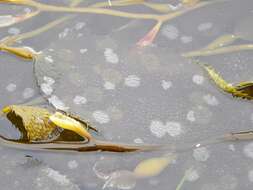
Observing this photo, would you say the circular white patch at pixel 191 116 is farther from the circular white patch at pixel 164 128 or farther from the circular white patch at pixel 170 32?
the circular white patch at pixel 170 32

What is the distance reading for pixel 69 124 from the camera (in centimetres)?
108

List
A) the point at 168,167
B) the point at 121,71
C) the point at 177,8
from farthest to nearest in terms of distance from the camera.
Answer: the point at 177,8, the point at 121,71, the point at 168,167

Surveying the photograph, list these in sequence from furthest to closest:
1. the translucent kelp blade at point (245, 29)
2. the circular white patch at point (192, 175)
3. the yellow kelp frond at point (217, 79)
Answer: the translucent kelp blade at point (245, 29) < the yellow kelp frond at point (217, 79) < the circular white patch at point (192, 175)

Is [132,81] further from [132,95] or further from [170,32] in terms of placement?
[170,32]

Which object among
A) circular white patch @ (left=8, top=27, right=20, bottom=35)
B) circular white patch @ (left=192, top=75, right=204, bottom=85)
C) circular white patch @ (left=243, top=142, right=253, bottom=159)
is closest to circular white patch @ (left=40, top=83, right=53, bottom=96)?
circular white patch @ (left=8, top=27, right=20, bottom=35)

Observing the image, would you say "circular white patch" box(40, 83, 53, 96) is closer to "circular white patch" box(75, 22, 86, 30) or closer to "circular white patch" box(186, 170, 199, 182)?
"circular white patch" box(75, 22, 86, 30)

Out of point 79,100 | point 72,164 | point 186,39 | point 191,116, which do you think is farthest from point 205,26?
point 72,164

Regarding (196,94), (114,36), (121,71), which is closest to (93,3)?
(114,36)

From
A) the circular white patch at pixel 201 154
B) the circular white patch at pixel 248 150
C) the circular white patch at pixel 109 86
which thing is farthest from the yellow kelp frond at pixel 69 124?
the circular white patch at pixel 248 150

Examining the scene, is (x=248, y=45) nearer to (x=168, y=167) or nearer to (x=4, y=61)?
(x=168, y=167)

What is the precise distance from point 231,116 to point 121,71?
26cm

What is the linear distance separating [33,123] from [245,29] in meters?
0.56

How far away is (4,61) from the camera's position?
124cm

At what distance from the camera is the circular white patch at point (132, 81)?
45.9 inches
